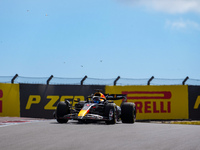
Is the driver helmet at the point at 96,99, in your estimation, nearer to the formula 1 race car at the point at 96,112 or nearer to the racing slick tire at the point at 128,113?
the formula 1 race car at the point at 96,112

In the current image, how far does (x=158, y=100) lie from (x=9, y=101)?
325 inches

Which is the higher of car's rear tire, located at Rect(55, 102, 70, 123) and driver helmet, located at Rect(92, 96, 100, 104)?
driver helmet, located at Rect(92, 96, 100, 104)

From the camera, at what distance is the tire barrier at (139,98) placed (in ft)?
69.2

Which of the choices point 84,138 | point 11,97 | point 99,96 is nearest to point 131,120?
point 99,96

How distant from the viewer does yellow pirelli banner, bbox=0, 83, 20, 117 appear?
20469 millimetres

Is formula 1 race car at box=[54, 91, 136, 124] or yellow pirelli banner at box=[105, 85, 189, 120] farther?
yellow pirelli banner at box=[105, 85, 189, 120]

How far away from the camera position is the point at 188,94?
71.2ft

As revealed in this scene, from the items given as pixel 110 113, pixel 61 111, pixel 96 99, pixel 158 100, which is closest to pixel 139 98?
pixel 158 100

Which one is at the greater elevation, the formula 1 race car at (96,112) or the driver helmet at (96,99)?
the driver helmet at (96,99)

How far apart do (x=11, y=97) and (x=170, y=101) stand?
29.0ft

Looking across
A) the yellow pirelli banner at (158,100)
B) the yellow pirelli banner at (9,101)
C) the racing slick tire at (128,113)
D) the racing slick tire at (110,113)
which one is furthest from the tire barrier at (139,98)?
the racing slick tire at (110,113)

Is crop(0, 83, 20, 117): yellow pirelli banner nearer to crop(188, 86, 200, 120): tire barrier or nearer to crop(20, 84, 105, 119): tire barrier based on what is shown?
crop(20, 84, 105, 119): tire barrier

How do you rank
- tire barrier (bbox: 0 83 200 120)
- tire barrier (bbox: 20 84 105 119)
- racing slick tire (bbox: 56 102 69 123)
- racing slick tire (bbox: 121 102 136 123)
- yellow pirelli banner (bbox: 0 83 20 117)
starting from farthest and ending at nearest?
tire barrier (bbox: 0 83 200 120), tire barrier (bbox: 20 84 105 119), yellow pirelli banner (bbox: 0 83 20 117), racing slick tire (bbox: 121 102 136 123), racing slick tire (bbox: 56 102 69 123)

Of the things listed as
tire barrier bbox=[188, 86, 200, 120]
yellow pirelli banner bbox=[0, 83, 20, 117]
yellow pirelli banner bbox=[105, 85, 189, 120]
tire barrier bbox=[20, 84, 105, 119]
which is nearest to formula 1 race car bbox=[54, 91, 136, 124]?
yellow pirelli banner bbox=[105, 85, 189, 120]
